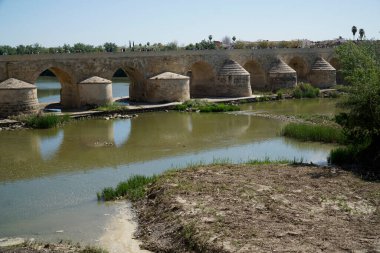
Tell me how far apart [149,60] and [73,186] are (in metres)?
16.0

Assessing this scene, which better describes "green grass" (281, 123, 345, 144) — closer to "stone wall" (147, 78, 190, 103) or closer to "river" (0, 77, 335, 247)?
"river" (0, 77, 335, 247)

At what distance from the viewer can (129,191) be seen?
33.4ft

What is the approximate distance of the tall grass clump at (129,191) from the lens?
9.95 metres

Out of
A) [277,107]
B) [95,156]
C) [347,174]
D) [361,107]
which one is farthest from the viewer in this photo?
[277,107]

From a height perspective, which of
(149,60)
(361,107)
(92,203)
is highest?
(149,60)

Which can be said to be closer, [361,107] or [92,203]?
[92,203]

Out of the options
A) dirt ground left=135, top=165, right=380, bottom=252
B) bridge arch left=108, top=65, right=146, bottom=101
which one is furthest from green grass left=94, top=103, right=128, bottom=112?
dirt ground left=135, top=165, right=380, bottom=252

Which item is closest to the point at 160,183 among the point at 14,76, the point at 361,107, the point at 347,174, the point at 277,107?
the point at 347,174

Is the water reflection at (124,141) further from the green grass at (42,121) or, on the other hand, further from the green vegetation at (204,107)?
the green vegetation at (204,107)

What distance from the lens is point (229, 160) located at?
13391 millimetres

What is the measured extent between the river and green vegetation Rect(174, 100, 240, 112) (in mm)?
897

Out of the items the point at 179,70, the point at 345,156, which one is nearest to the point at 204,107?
the point at 179,70

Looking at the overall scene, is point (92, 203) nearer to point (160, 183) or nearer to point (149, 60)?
point (160, 183)

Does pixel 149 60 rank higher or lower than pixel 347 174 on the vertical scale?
higher
